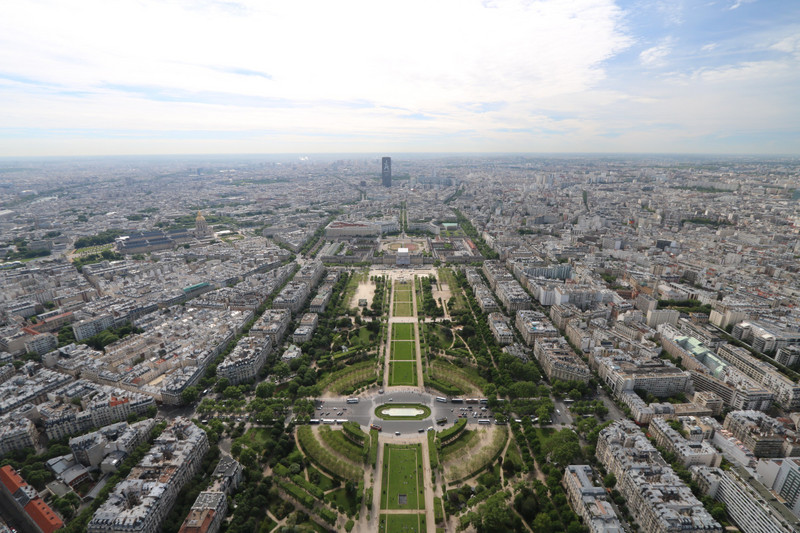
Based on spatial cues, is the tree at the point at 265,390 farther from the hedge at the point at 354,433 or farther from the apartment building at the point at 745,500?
the apartment building at the point at 745,500

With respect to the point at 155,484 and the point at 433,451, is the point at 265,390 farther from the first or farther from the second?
the point at 433,451

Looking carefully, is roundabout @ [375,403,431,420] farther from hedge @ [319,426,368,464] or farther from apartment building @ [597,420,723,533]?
apartment building @ [597,420,723,533]

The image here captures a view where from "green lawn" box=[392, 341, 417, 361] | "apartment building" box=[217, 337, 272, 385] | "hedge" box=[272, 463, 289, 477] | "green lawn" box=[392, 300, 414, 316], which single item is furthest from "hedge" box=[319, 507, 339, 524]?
"green lawn" box=[392, 300, 414, 316]

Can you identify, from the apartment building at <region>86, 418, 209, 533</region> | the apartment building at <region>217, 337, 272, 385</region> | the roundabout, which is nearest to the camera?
the apartment building at <region>86, 418, 209, 533</region>

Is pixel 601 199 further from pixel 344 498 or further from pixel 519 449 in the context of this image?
pixel 344 498

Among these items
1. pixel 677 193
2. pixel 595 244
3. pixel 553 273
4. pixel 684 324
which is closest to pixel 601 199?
pixel 677 193
